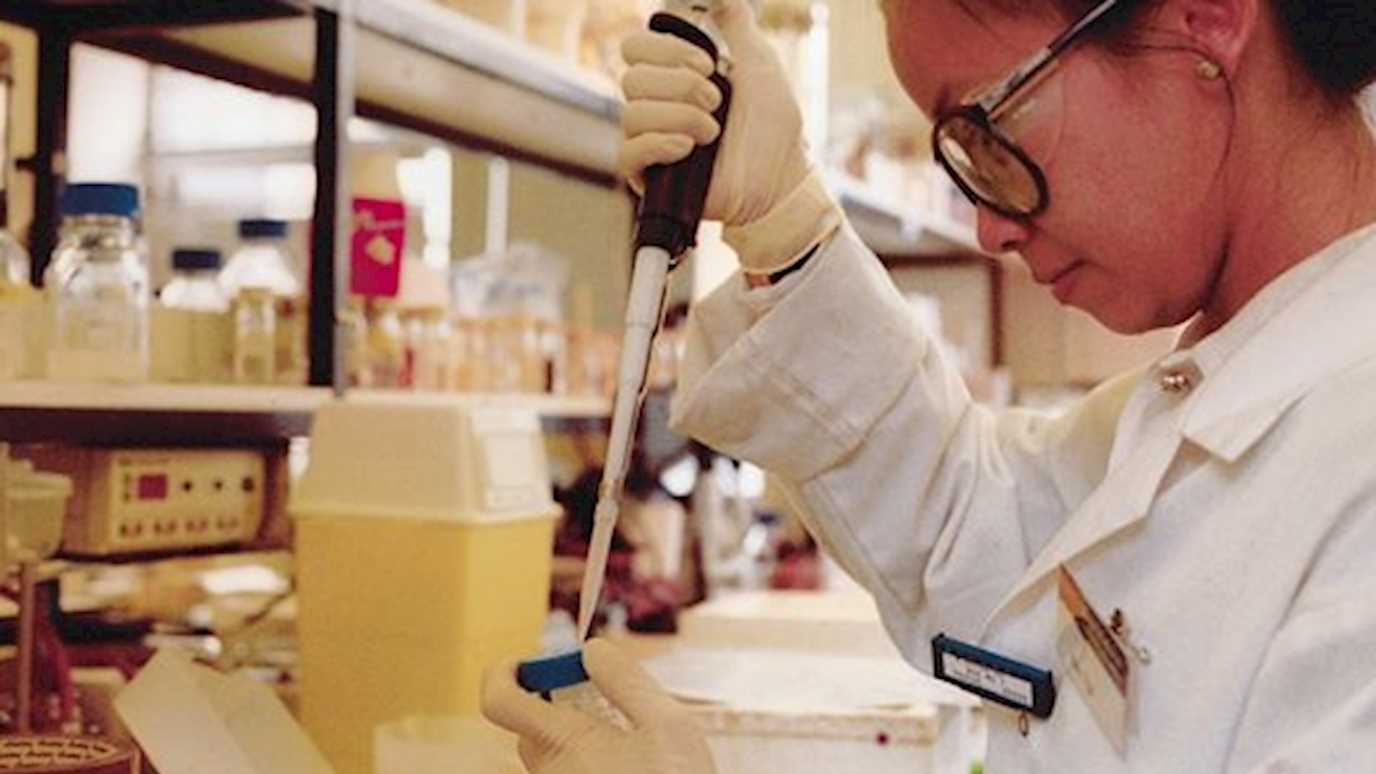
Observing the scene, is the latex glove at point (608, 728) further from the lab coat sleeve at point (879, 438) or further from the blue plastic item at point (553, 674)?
the lab coat sleeve at point (879, 438)

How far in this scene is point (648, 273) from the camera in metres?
1.03

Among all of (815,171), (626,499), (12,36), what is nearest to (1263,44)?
(815,171)

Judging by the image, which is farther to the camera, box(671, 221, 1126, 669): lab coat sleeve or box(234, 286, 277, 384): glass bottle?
box(234, 286, 277, 384): glass bottle

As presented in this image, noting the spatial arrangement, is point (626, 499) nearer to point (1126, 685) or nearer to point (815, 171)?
point (815, 171)

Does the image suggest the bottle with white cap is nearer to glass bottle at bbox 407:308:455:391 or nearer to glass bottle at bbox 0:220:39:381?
glass bottle at bbox 0:220:39:381

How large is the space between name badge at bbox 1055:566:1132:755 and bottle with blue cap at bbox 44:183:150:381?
88 centimetres

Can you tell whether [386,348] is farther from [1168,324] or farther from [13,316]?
[1168,324]

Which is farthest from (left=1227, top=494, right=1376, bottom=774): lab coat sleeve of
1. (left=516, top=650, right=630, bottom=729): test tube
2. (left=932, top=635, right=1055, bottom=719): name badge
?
(left=516, top=650, right=630, bottom=729): test tube

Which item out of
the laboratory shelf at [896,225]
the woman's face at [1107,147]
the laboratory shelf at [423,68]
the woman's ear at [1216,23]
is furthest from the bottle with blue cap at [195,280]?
the laboratory shelf at [896,225]

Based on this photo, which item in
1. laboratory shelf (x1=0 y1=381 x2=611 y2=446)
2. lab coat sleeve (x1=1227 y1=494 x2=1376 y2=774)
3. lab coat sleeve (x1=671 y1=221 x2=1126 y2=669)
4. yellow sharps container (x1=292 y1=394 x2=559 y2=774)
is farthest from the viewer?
yellow sharps container (x1=292 y1=394 x2=559 y2=774)

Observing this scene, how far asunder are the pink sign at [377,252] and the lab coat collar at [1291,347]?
1.20 m

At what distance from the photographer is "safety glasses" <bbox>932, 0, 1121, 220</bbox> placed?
962 millimetres

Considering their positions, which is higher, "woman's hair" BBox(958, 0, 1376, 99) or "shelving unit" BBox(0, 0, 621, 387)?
"shelving unit" BBox(0, 0, 621, 387)

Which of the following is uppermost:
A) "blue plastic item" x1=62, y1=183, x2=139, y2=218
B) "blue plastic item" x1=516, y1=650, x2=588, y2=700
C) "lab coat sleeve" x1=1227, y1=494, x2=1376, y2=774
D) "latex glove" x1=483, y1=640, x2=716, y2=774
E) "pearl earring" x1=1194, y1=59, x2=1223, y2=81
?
"pearl earring" x1=1194, y1=59, x2=1223, y2=81
